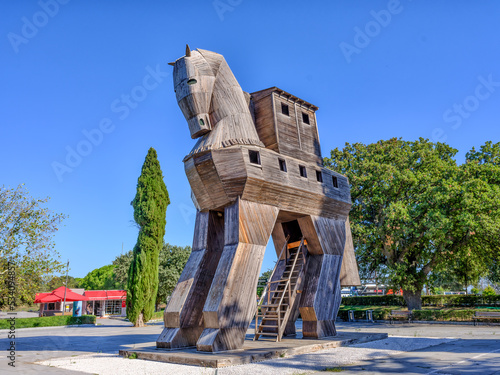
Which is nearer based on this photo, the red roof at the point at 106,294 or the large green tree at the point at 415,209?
the large green tree at the point at 415,209

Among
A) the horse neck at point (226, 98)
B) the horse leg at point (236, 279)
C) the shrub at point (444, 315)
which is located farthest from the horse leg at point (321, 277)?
the shrub at point (444, 315)

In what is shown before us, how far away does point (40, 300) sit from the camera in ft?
122

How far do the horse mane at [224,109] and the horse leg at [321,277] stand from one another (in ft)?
13.0

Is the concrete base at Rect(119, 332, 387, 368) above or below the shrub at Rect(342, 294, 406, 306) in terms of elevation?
above

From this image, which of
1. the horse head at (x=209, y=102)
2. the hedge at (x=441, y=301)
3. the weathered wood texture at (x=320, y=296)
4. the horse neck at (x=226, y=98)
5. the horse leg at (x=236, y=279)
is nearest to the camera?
the horse leg at (x=236, y=279)

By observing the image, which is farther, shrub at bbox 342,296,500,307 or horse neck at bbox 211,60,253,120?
shrub at bbox 342,296,500,307

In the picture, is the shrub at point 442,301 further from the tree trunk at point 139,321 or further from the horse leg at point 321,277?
the horse leg at point 321,277

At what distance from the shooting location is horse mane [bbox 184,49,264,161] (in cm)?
1212

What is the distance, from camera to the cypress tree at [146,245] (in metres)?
27.9

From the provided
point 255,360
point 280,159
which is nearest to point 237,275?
point 255,360

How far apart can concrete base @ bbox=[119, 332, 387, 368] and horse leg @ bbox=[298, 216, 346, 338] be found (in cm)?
63

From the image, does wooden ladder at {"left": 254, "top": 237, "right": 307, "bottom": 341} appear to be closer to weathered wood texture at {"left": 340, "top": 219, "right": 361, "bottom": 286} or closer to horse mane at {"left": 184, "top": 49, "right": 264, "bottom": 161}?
weathered wood texture at {"left": 340, "top": 219, "right": 361, "bottom": 286}

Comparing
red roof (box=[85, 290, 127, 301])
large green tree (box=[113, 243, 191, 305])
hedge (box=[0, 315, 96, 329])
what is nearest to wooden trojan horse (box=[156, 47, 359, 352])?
hedge (box=[0, 315, 96, 329])

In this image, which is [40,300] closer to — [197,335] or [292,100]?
[197,335]
